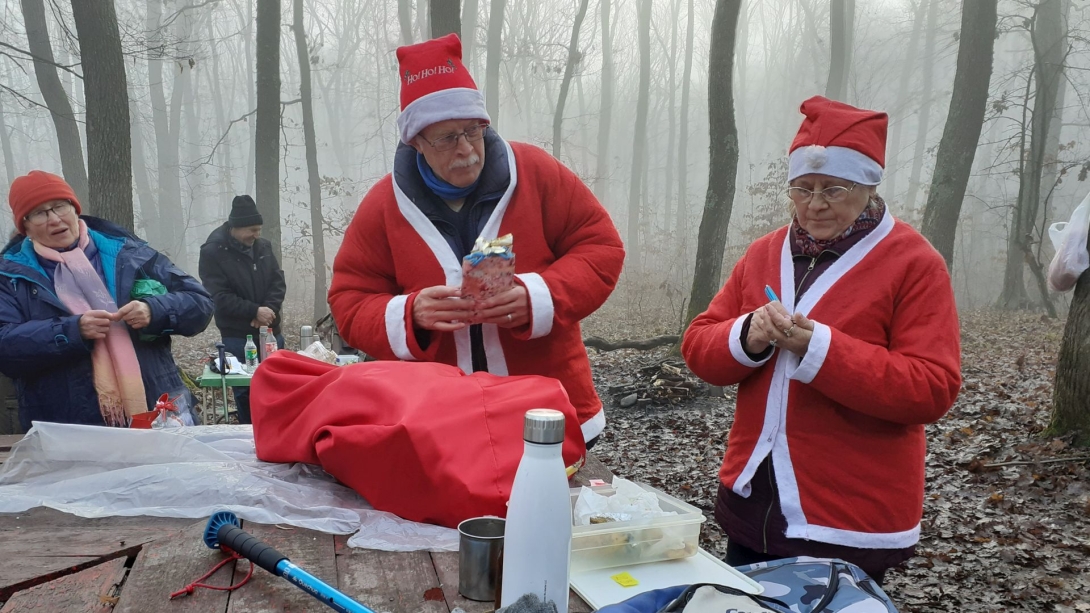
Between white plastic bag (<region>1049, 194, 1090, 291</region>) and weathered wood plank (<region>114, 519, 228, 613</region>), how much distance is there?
4.56 m

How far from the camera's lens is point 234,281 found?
6.50 metres

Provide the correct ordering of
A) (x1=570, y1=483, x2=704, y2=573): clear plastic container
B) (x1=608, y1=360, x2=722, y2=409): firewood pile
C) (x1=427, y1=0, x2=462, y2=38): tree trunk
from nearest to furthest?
(x1=570, y1=483, x2=704, y2=573): clear plastic container, (x1=608, y1=360, x2=722, y2=409): firewood pile, (x1=427, y1=0, x2=462, y2=38): tree trunk

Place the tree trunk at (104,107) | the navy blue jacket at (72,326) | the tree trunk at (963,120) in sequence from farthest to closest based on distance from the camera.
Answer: the tree trunk at (963,120) < the tree trunk at (104,107) < the navy blue jacket at (72,326)

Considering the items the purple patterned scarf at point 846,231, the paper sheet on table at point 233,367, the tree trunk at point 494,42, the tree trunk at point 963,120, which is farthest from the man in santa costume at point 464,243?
the tree trunk at point 494,42

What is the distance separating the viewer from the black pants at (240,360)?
5730 mm

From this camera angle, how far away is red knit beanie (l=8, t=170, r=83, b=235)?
3174 millimetres

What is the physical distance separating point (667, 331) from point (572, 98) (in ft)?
101

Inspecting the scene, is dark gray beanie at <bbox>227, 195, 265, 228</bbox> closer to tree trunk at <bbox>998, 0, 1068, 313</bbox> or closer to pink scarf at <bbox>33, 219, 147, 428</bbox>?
pink scarf at <bbox>33, 219, 147, 428</bbox>

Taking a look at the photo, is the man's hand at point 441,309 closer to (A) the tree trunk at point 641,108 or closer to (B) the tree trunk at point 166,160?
(A) the tree trunk at point 641,108

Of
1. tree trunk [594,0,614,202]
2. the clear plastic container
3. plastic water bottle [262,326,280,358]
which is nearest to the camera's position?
the clear plastic container

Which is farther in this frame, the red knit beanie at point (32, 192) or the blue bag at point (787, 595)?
the red knit beanie at point (32, 192)

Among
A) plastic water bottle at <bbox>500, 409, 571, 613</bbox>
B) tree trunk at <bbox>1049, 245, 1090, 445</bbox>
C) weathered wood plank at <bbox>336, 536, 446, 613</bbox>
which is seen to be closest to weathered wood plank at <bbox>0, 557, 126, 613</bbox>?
weathered wood plank at <bbox>336, 536, 446, 613</bbox>

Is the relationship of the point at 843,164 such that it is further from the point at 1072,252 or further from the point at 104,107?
the point at 104,107

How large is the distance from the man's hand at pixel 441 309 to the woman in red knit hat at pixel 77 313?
189cm
